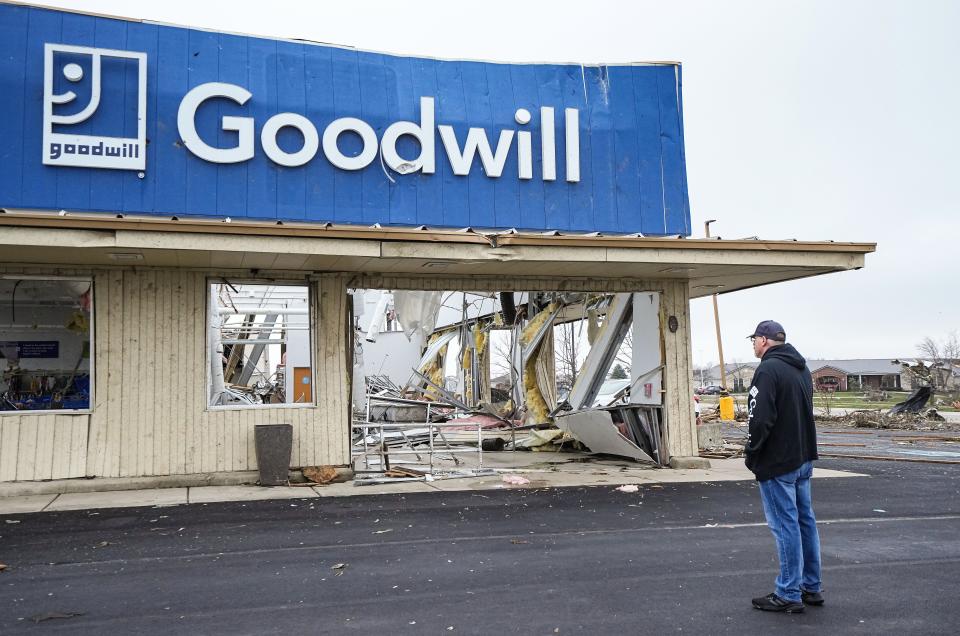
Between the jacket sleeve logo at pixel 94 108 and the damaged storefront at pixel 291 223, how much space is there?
0.03 meters

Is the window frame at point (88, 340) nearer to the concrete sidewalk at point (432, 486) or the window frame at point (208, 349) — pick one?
the concrete sidewalk at point (432, 486)

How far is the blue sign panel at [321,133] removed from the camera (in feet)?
34.3

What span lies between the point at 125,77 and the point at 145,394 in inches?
170

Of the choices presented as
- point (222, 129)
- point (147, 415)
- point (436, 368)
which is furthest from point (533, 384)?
point (436, 368)

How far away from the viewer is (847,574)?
592 centimetres

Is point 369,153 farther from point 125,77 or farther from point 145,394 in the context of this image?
point 145,394

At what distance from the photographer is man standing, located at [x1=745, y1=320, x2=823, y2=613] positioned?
4910mm

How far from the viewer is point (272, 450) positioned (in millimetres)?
10188

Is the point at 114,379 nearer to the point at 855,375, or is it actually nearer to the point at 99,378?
the point at 99,378

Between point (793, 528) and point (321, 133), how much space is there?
889 cm

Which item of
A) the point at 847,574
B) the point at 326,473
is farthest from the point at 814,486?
the point at 326,473

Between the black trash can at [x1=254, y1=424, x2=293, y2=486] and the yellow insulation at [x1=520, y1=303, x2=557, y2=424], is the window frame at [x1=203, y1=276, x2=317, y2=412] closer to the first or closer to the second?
the black trash can at [x1=254, y1=424, x2=293, y2=486]

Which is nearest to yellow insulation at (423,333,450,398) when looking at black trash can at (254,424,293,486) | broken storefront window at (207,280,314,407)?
broken storefront window at (207,280,314,407)

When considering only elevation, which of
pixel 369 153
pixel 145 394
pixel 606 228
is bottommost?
pixel 145 394
